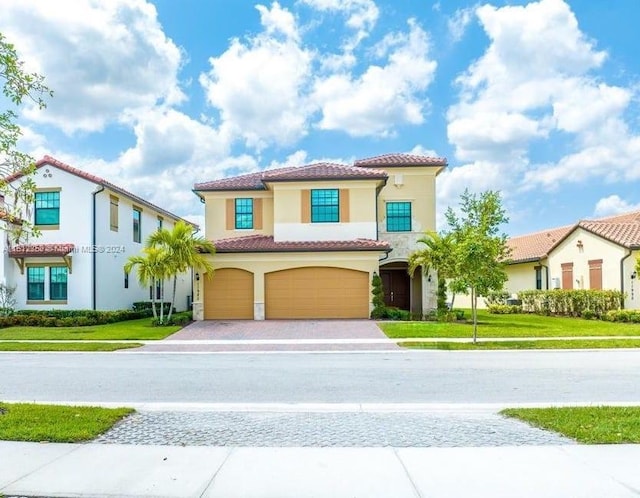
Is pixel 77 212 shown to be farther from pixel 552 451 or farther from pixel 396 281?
pixel 552 451

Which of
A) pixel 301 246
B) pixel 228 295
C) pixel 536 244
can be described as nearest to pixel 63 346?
pixel 228 295

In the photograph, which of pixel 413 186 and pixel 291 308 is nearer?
pixel 291 308

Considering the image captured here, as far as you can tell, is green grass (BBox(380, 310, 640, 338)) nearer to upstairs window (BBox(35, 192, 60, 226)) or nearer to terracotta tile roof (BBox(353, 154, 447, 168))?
terracotta tile roof (BBox(353, 154, 447, 168))

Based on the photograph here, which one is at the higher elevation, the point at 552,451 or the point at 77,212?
the point at 77,212

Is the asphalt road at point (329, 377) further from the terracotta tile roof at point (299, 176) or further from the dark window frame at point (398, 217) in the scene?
the dark window frame at point (398, 217)

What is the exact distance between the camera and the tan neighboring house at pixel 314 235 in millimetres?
25328

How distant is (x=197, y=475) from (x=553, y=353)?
42.2ft

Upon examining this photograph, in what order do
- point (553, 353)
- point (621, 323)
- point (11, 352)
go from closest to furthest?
point (553, 353)
point (11, 352)
point (621, 323)

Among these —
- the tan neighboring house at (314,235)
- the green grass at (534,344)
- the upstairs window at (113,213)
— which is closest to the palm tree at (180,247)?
the tan neighboring house at (314,235)

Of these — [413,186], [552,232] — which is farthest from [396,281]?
[552,232]

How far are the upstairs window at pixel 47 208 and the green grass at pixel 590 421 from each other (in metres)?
23.8

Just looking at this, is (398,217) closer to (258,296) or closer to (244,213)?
(244,213)

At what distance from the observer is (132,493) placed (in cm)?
505

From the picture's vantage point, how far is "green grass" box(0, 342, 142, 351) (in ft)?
55.9
